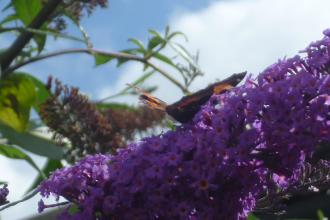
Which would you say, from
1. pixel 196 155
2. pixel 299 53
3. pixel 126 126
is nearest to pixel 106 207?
pixel 196 155

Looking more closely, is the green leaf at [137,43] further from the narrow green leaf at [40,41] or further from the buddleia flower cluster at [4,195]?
the buddleia flower cluster at [4,195]

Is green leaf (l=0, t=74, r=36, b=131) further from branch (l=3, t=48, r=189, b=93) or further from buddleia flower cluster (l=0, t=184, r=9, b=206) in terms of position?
buddleia flower cluster (l=0, t=184, r=9, b=206)

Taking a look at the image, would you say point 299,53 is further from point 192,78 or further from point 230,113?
point 192,78

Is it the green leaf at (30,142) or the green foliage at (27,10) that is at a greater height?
the green foliage at (27,10)

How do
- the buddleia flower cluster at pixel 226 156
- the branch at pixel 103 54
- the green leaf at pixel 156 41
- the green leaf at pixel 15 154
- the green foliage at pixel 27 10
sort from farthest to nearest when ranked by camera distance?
the green leaf at pixel 156 41 → the green foliage at pixel 27 10 → the branch at pixel 103 54 → the green leaf at pixel 15 154 → the buddleia flower cluster at pixel 226 156

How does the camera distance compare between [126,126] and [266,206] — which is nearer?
[266,206]

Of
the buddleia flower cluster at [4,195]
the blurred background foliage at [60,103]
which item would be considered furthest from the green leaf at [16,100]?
the buddleia flower cluster at [4,195]
